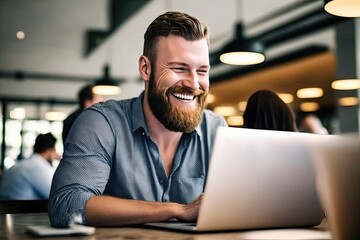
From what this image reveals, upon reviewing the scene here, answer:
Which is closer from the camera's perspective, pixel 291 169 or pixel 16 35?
pixel 291 169

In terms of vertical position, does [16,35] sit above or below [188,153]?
above

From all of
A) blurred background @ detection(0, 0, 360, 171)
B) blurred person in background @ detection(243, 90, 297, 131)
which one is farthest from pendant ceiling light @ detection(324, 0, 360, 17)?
blurred background @ detection(0, 0, 360, 171)

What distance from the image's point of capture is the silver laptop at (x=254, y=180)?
A: 1.24 meters

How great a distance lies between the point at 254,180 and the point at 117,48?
882cm

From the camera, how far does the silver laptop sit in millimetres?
1235

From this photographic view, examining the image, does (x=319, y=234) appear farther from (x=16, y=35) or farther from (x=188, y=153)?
(x=16, y=35)

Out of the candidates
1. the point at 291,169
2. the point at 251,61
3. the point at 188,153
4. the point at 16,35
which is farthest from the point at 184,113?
the point at 16,35

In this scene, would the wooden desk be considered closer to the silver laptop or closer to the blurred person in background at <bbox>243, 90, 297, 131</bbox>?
the silver laptop

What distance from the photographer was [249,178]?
A: 1271 mm

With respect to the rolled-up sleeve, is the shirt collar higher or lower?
higher

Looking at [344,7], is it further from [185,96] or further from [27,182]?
[27,182]

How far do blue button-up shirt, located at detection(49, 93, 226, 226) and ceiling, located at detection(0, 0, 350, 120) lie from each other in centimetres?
556

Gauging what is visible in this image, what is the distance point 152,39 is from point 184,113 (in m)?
0.33

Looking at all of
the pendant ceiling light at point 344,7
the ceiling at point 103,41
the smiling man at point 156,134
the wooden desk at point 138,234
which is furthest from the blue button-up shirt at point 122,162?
the ceiling at point 103,41
